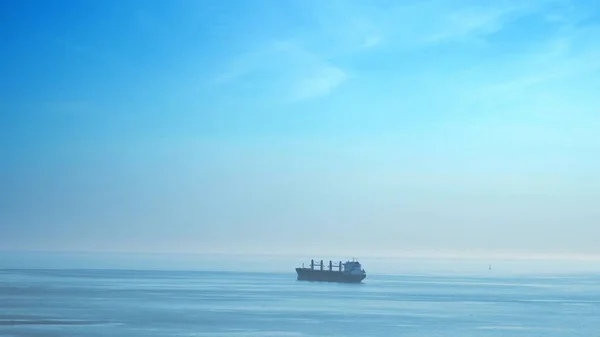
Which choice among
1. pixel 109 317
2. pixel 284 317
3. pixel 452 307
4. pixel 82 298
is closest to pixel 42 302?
pixel 82 298

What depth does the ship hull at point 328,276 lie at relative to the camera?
410ft

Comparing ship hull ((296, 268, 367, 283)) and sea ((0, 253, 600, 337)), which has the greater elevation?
ship hull ((296, 268, 367, 283))

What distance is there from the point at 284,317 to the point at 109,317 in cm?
1185

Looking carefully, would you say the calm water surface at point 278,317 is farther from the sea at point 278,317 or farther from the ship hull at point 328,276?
the ship hull at point 328,276

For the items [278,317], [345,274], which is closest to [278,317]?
[278,317]

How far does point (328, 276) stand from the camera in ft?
419

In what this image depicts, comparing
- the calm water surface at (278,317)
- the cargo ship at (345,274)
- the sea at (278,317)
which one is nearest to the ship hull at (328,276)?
the cargo ship at (345,274)

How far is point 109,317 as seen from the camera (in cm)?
5559

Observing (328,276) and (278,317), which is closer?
(278,317)

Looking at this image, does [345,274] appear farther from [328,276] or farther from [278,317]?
[278,317]

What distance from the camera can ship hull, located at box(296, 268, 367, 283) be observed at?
125 metres

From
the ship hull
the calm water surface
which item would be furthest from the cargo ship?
the calm water surface

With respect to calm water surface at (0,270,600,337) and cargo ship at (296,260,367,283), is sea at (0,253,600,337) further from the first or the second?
cargo ship at (296,260,367,283)

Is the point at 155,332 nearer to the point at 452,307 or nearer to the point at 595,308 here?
the point at 452,307
